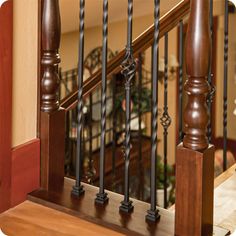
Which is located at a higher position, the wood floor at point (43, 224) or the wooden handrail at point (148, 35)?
the wooden handrail at point (148, 35)

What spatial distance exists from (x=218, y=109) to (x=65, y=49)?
3.54m

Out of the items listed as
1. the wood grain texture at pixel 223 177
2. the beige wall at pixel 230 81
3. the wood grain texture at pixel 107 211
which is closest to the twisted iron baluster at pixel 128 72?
the wood grain texture at pixel 107 211

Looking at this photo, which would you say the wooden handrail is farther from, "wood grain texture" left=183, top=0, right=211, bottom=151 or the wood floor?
"wood grain texture" left=183, top=0, right=211, bottom=151

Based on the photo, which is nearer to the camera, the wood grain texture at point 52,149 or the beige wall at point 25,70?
the beige wall at point 25,70

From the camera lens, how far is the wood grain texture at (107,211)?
1.63 meters

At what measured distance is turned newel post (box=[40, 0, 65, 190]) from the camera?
181 centimetres

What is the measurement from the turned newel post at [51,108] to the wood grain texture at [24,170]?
0.02m

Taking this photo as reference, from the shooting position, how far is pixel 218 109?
8953mm

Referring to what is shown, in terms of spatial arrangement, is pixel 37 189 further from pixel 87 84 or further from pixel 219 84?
pixel 219 84

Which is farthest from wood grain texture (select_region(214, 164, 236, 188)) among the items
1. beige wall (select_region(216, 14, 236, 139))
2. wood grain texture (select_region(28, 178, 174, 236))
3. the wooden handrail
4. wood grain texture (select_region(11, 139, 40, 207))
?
beige wall (select_region(216, 14, 236, 139))

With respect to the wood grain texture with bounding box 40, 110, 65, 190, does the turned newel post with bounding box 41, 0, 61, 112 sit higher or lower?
higher

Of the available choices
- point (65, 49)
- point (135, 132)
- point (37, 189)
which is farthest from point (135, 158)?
point (37, 189)

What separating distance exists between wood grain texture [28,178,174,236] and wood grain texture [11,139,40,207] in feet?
0.10

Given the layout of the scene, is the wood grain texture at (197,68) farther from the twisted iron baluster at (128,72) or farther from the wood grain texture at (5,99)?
the wood grain texture at (5,99)
